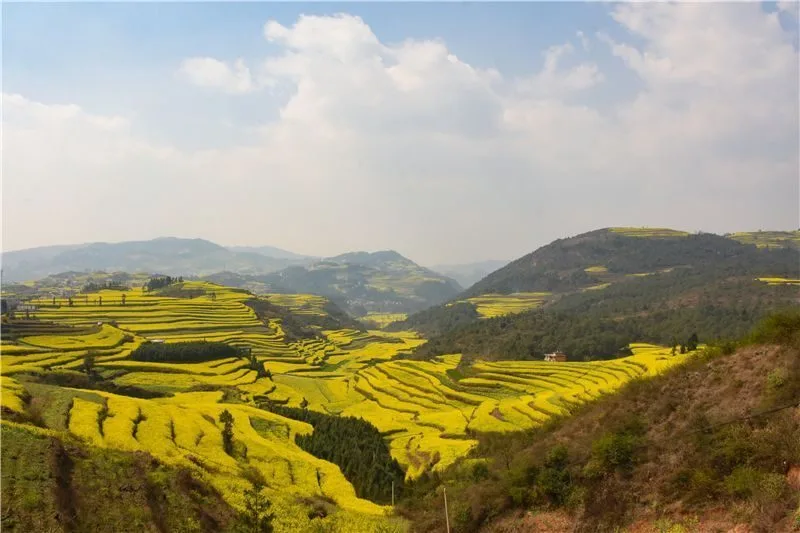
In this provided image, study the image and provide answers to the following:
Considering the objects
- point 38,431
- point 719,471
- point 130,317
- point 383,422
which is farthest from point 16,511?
point 130,317

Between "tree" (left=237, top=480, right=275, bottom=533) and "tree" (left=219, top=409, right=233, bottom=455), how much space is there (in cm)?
817

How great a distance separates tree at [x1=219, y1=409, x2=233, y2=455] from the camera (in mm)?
29359

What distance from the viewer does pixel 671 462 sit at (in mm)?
15875

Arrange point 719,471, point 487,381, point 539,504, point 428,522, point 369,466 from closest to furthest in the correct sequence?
point 719,471, point 539,504, point 428,522, point 369,466, point 487,381

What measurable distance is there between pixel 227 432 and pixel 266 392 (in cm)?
2673

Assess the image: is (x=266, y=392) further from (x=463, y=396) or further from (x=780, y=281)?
(x=780, y=281)

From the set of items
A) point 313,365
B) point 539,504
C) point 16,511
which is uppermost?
point 16,511

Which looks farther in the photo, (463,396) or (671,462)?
(463,396)

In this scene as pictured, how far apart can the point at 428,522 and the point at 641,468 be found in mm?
8077

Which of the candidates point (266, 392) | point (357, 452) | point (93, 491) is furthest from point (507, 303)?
point (93, 491)

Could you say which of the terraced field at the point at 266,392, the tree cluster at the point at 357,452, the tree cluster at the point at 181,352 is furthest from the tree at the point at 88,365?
the tree cluster at the point at 357,452

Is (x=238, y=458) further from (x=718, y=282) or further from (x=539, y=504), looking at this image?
(x=718, y=282)

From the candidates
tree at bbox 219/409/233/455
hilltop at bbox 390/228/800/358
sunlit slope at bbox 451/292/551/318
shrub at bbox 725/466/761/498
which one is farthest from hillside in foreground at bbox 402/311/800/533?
sunlit slope at bbox 451/292/551/318

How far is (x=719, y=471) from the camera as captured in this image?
1453 cm
